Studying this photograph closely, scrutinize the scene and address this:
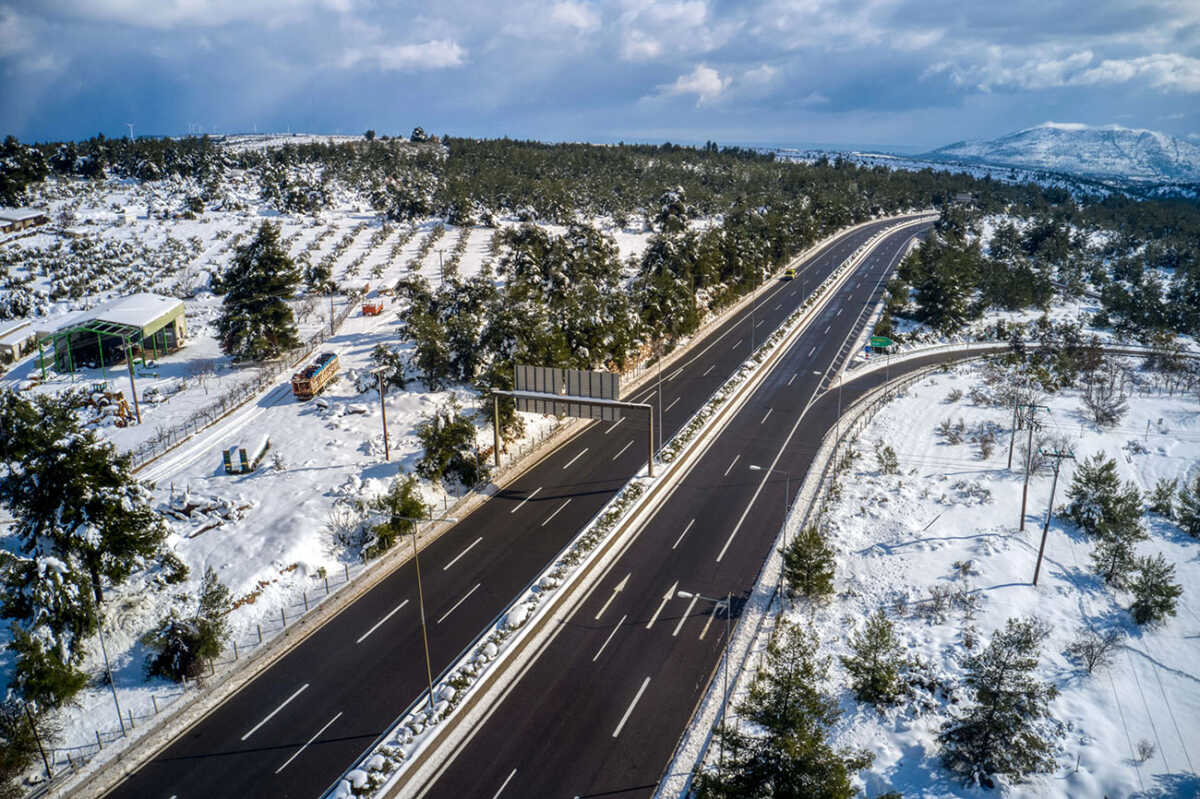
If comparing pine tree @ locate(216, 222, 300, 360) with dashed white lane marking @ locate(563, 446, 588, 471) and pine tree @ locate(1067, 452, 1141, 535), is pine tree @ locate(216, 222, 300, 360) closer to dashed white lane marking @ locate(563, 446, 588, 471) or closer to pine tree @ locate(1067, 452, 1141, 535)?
dashed white lane marking @ locate(563, 446, 588, 471)

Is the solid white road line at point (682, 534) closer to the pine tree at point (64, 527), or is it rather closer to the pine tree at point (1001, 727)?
the pine tree at point (1001, 727)

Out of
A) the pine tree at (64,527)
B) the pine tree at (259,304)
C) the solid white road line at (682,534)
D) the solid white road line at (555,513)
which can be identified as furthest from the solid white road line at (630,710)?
the pine tree at (259,304)

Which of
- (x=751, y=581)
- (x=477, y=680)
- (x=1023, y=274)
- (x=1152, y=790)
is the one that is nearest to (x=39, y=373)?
(x=477, y=680)

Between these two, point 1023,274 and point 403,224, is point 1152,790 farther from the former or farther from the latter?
point 403,224

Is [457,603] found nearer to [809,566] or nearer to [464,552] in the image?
[464,552]

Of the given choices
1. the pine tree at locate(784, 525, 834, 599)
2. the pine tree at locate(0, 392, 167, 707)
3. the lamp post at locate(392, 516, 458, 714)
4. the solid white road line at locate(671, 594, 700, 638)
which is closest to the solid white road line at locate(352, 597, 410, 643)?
the lamp post at locate(392, 516, 458, 714)

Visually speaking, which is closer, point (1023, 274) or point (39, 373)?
point (39, 373)

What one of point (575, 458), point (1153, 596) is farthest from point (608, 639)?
point (1153, 596)
